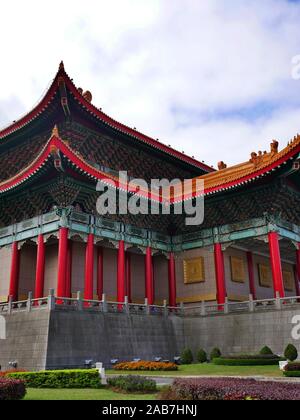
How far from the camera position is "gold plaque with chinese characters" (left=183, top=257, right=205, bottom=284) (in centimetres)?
2964

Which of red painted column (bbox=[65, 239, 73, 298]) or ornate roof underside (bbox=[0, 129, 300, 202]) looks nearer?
ornate roof underside (bbox=[0, 129, 300, 202])

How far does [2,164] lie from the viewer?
32.4 meters

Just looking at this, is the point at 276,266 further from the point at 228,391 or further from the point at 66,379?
the point at 228,391

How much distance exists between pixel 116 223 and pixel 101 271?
320cm

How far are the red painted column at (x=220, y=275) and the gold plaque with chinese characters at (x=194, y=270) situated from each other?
1258 millimetres

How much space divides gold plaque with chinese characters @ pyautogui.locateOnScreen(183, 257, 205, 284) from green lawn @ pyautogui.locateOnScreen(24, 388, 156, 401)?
16009 millimetres

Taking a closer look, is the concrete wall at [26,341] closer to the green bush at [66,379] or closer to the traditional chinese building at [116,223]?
the traditional chinese building at [116,223]

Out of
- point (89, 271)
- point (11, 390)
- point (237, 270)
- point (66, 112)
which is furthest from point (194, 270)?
point (11, 390)

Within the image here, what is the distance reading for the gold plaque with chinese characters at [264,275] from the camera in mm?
32987

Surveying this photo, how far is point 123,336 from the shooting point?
23703 millimetres

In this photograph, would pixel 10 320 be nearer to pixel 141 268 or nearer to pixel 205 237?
pixel 141 268

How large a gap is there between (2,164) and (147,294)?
1402 centimetres

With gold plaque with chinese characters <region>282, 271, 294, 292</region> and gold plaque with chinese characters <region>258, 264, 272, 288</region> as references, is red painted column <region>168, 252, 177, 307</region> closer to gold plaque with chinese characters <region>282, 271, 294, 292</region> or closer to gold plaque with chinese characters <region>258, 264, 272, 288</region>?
gold plaque with chinese characters <region>258, 264, 272, 288</region>

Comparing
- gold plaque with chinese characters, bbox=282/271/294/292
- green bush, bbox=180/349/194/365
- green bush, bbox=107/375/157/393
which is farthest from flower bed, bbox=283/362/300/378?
gold plaque with chinese characters, bbox=282/271/294/292
